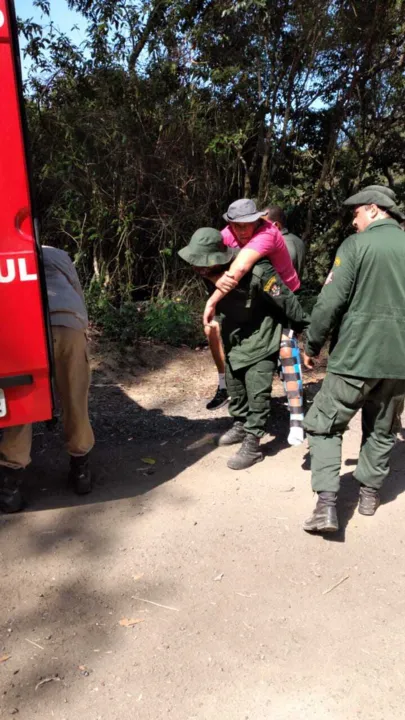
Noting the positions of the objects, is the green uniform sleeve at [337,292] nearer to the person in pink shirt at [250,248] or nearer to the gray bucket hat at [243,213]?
the person in pink shirt at [250,248]

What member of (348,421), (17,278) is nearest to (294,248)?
(348,421)

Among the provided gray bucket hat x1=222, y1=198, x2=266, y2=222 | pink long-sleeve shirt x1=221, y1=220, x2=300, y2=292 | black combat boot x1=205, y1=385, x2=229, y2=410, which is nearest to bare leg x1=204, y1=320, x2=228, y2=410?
black combat boot x1=205, y1=385, x2=229, y2=410

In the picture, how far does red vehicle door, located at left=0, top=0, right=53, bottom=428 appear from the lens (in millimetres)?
2738

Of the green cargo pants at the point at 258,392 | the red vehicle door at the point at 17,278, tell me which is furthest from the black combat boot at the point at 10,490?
the green cargo pants at the point at 258,392

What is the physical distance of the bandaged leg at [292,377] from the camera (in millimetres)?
4723

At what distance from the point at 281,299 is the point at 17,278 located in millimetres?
1999

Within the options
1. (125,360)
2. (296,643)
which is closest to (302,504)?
(296,643)

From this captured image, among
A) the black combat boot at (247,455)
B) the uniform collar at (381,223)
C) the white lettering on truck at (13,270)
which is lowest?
the black combat boot at (247,455)

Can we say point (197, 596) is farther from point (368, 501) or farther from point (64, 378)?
point (64, 378)

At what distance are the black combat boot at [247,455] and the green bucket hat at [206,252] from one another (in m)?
1.25

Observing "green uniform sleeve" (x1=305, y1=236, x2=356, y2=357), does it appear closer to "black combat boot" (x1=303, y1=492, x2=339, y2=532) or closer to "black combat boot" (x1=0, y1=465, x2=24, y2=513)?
"black combat boot" (x1=303, y1=492, x2=339, y2=532)

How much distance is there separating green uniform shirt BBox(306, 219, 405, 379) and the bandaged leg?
4.05 ft

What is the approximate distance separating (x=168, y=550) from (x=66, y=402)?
1.09 m

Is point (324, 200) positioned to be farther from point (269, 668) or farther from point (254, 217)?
point (269, 668)
